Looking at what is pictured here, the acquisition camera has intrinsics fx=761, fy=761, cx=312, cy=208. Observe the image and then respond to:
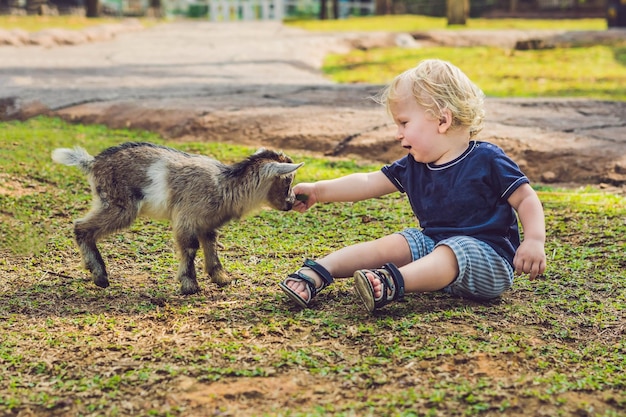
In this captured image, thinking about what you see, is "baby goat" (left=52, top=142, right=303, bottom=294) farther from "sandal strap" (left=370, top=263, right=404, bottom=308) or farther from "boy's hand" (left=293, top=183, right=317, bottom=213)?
"sandal strap" (left=370, top=263, right=404, bottom=308)

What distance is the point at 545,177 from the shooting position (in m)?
6.54

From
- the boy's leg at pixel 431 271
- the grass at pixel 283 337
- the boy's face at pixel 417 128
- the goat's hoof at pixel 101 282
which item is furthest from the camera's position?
the goat's hoof at pixel 101 282

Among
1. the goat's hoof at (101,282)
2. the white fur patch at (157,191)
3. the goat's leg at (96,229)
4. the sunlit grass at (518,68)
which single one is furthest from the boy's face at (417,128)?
the sunlit grass at (518,68)

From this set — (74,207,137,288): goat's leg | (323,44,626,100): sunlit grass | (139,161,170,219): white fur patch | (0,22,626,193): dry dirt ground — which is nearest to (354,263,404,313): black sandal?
(139,161,170,219): white fur patch

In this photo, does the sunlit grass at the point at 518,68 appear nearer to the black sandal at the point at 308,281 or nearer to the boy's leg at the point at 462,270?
the boy's leg at the point at 462,270

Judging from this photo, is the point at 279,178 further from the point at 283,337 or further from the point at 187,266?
the point at 283,337

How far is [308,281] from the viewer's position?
3637 mm

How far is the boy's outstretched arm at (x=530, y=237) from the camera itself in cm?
Result: 350

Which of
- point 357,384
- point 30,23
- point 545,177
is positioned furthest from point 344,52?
point 357,384

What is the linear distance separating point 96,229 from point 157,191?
0.38m

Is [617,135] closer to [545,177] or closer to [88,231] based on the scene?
[545,177]

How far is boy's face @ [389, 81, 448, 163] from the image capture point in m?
3.83

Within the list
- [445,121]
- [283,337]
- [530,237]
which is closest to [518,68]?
[445,121]

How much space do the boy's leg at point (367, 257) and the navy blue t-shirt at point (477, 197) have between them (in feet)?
0.62
